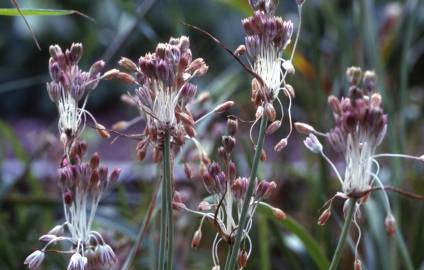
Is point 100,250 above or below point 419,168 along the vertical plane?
below

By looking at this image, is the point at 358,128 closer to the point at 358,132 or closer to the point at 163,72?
the point at 358,132

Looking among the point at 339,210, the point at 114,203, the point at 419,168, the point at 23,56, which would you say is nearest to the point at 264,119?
the point at 114,203

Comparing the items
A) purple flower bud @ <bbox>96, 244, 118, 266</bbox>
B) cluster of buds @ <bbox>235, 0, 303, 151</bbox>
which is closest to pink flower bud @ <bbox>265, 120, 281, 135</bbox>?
cluster of buds @ <bbox>235, 0, 303, 151</bbox>

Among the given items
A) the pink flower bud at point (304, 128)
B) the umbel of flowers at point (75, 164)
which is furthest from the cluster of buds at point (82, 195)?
the pink flower bud at point (304, 128)

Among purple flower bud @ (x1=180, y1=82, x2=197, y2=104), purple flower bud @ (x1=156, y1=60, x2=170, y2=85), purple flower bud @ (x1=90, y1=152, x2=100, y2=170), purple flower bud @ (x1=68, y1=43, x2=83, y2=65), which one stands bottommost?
purple flower bud @ (x1=90, y1=152, x2=100, y2=170)

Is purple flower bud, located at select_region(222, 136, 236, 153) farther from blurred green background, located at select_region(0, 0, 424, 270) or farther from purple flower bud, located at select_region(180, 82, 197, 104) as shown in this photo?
blurred green background, located at select_region(0, 0, 424, 270)

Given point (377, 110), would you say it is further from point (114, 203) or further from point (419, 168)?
point (419, 168)

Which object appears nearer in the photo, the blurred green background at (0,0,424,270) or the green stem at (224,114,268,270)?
the green stem at (224,114,268,270)

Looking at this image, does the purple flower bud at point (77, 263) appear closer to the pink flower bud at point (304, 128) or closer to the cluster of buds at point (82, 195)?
the cluster of buds at point (82, 195)
